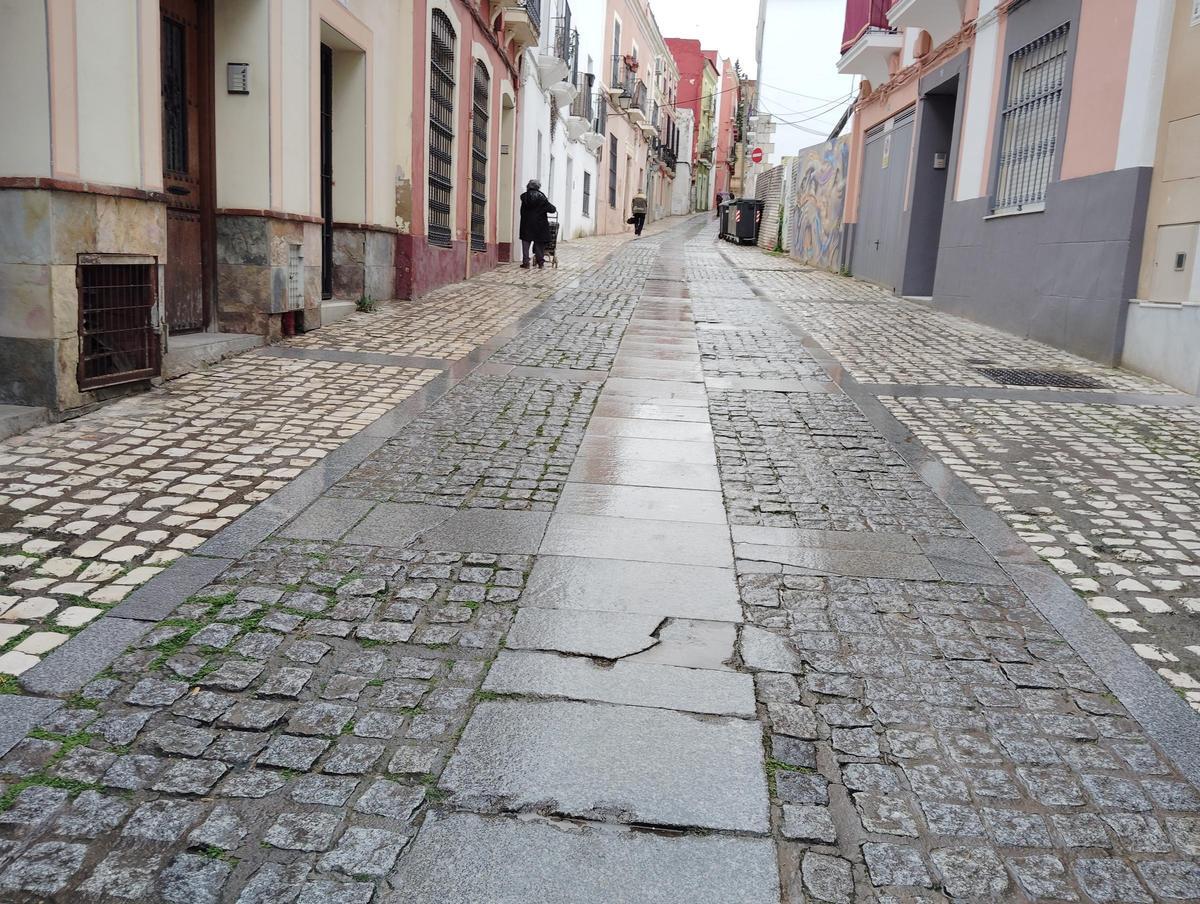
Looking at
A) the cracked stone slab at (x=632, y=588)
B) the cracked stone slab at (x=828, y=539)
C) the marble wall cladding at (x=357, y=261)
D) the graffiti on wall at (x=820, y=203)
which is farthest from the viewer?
the graffiti on wall at (x=820, y=203)

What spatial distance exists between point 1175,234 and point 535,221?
11520mm

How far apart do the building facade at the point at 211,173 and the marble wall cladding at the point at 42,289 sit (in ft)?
0.04

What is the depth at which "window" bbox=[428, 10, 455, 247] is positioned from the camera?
12.6m

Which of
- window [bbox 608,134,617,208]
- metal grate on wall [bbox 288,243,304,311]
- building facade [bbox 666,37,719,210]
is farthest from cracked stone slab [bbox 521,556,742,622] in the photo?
building facade [bbox 666,37,719,210]

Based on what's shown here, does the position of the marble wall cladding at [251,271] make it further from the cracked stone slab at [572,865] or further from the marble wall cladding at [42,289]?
the cracked stone slab at [572,865]

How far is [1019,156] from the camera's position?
11.3 meters

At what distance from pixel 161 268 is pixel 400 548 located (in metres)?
3.62

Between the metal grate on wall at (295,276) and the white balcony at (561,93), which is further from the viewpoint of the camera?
the white balcony at (561,93)

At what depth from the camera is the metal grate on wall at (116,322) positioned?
584 centimetres

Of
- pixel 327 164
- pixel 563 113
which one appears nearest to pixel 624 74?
pixel 563 113

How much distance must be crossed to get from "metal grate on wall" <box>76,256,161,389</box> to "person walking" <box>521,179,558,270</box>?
1171cm

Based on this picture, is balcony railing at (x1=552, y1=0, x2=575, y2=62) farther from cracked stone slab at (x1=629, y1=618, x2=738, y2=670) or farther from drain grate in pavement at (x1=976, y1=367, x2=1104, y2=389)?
cracked stone slab at (x1=629, y1=618, x2=738, y2=670)

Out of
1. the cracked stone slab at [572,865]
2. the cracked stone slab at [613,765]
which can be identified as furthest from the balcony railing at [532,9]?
the cracked stone slab at [572,865]

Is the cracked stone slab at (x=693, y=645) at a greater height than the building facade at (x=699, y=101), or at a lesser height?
lesser
